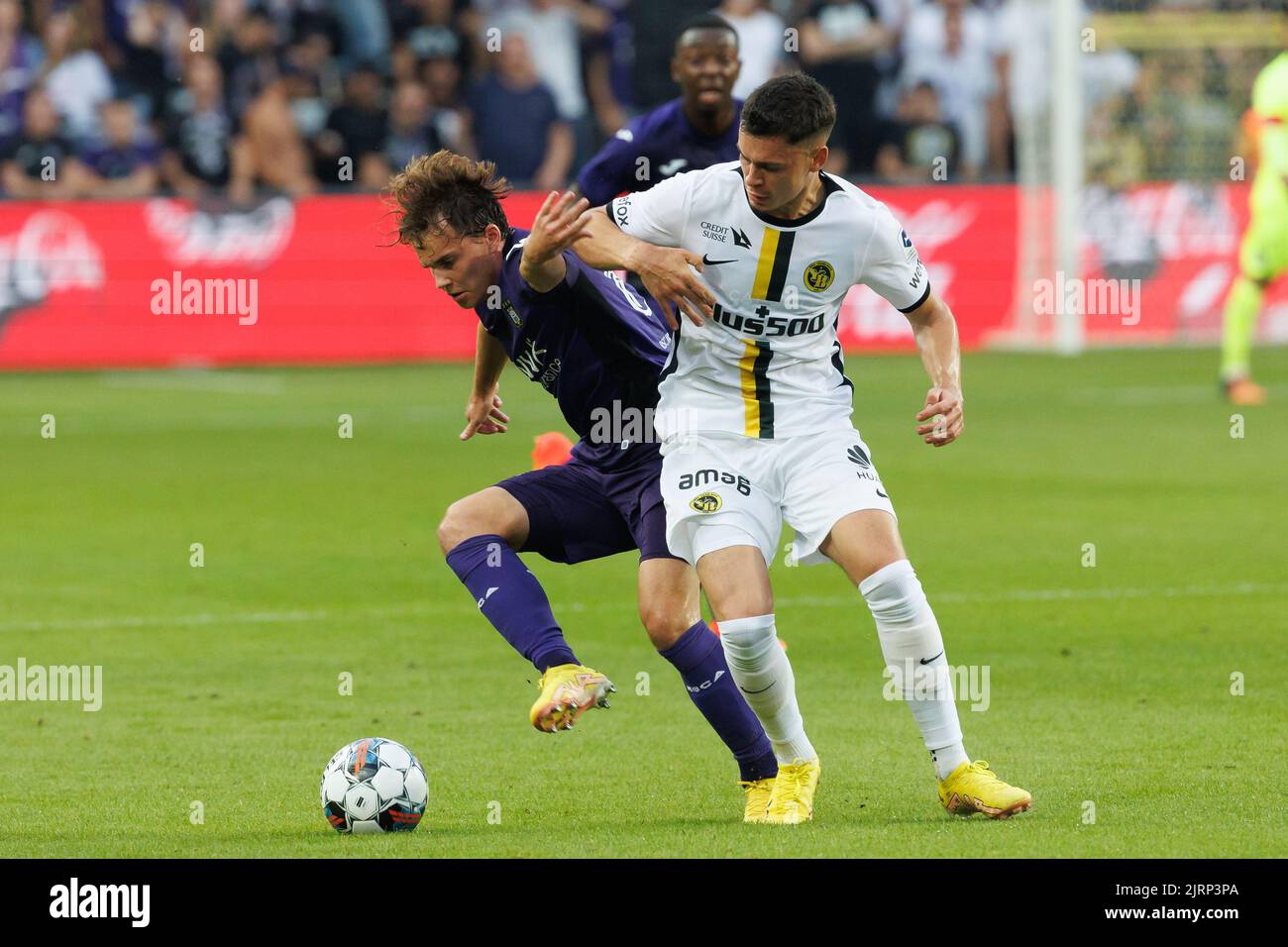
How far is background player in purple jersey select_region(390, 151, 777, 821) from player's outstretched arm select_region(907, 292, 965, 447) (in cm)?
77

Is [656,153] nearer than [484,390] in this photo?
Answer: No

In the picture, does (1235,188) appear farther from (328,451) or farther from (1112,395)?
(328,451)

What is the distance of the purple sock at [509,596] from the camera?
586 centimetres

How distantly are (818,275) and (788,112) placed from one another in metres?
0.54

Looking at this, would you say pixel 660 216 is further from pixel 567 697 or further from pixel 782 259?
pixel 567 697

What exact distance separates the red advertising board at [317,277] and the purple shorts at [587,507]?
13.8 metres

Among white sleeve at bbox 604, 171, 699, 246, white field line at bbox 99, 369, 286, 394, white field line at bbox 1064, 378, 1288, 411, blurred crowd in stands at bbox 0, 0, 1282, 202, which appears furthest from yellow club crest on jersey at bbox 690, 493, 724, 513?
blurred crowd in stands at bbox 0, 0, 1282, 202

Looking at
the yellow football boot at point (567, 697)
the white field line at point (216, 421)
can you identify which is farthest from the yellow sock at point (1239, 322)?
the yellow football boot at point (567, 697)

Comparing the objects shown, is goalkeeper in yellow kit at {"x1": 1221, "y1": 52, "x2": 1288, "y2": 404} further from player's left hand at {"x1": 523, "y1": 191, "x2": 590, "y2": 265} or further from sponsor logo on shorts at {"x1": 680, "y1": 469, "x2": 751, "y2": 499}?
player's left hand at {"x1": 523, "y1": 191, "x2": 590, "y2": 265}

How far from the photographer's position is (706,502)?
19.2 ft

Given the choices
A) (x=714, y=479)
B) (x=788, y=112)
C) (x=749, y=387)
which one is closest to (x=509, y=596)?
(x=714, y=479)

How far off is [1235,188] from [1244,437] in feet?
25.4

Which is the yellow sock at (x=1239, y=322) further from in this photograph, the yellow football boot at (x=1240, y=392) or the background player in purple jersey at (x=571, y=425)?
the background player in purple jersey at (x=571, y=425)

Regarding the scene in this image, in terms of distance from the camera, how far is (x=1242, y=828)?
542cm
